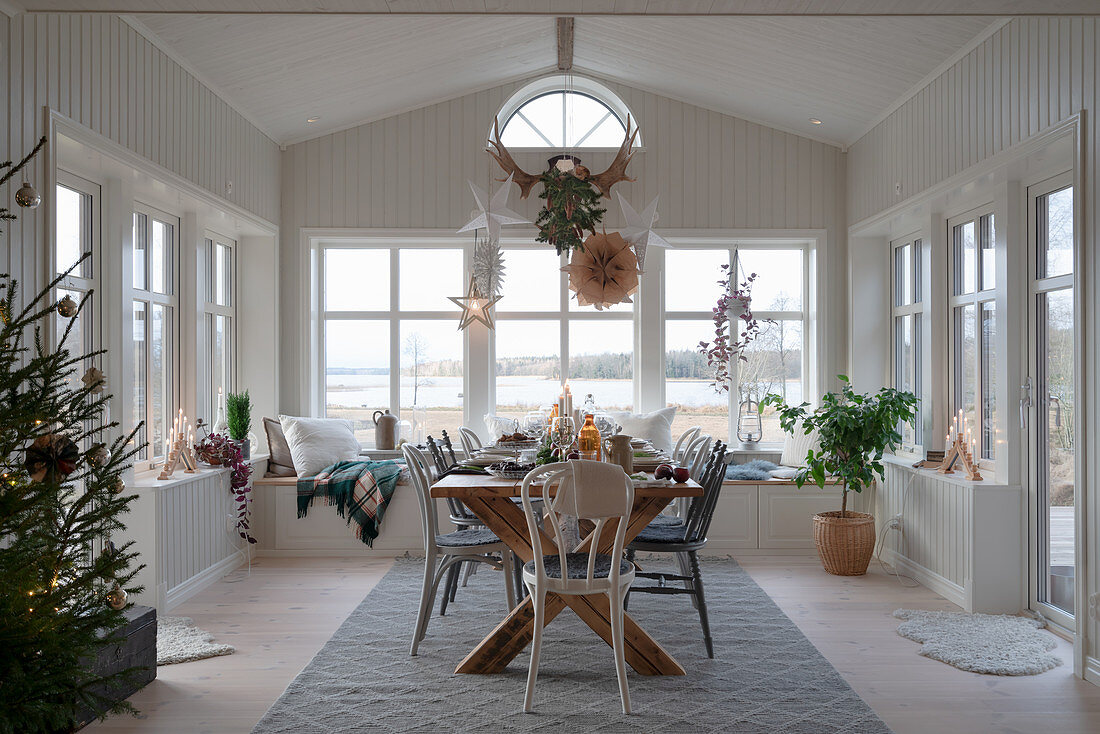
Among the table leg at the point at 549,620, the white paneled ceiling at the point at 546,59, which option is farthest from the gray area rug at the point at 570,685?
the white paneled ceiling at the point at 546,59

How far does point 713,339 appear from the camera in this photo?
7246mm

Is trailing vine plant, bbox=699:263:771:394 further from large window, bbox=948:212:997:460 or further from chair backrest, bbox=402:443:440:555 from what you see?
chair backrest, bbox=402:443:440:555

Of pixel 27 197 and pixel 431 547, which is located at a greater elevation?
pixel 27 197

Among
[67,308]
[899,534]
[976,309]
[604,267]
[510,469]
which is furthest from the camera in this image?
[899,534]

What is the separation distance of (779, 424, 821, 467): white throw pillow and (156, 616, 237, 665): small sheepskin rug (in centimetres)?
443

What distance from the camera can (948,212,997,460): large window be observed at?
520cm

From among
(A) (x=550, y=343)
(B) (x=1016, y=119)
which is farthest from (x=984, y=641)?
(A) (x=550, y=343)

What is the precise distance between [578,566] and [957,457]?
308 cm

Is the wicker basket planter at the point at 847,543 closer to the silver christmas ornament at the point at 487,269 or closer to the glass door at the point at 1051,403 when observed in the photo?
the glass door at the point at 1051,403

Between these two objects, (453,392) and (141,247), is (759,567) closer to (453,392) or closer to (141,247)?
(453,392)

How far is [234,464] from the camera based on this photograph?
5812 millimetres

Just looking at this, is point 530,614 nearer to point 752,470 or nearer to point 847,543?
point 847,543

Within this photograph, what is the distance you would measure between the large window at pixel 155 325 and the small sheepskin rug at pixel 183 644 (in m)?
1.18

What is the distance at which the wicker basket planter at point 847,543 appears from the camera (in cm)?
567
